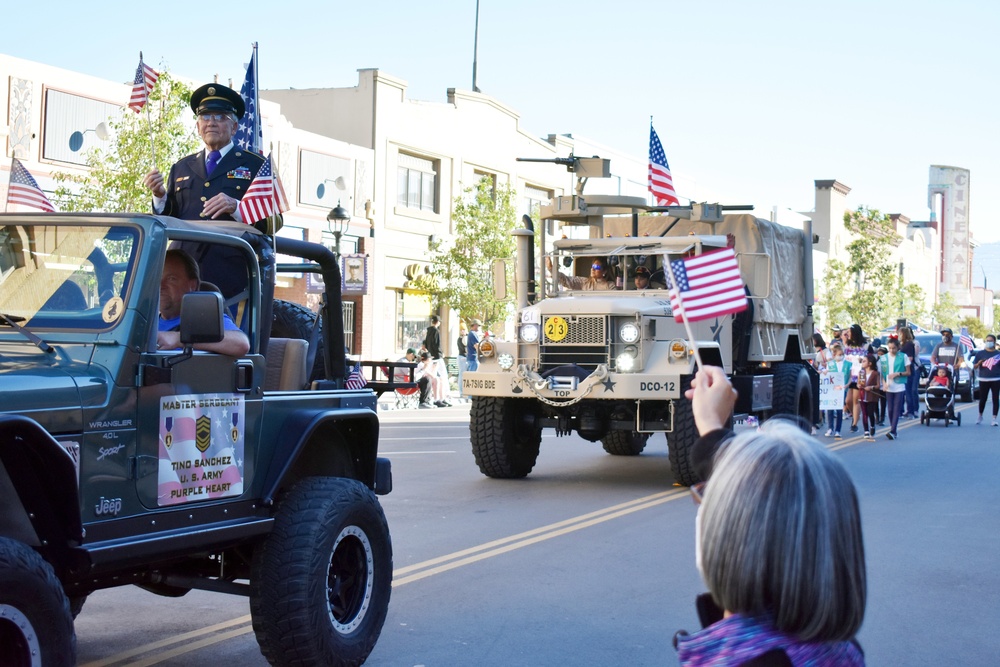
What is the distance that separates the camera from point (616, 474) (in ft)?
48.9

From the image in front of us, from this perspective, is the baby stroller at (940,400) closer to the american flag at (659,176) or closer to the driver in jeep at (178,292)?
the american flag at (659,176)

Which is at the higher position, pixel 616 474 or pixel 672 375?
pixel 672 375

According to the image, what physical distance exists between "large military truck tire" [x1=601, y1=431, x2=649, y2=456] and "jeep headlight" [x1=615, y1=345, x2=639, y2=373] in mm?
3642

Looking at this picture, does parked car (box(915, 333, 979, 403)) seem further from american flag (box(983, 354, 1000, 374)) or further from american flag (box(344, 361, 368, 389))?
american flag (box(344, 361, 368, 389))

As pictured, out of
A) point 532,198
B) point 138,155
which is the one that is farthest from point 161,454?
point 532,198

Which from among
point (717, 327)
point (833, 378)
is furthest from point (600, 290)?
point (833, 378)

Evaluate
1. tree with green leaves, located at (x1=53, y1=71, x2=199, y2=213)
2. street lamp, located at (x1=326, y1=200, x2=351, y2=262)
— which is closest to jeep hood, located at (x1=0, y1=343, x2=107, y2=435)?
tree with green leaves, located at (x1=53, y1=71, x2=199, y2=213)

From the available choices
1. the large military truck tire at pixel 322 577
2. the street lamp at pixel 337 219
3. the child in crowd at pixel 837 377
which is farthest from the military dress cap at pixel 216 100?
the street lamp at pixel 337 219

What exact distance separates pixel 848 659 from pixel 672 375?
10.9 meters

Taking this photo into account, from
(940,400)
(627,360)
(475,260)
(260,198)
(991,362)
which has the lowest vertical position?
(940,400)

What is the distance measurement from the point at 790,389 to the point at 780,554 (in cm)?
1544

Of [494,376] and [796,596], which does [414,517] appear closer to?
[494,376]

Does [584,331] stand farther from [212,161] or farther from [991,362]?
[991,362]

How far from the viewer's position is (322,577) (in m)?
5.71
